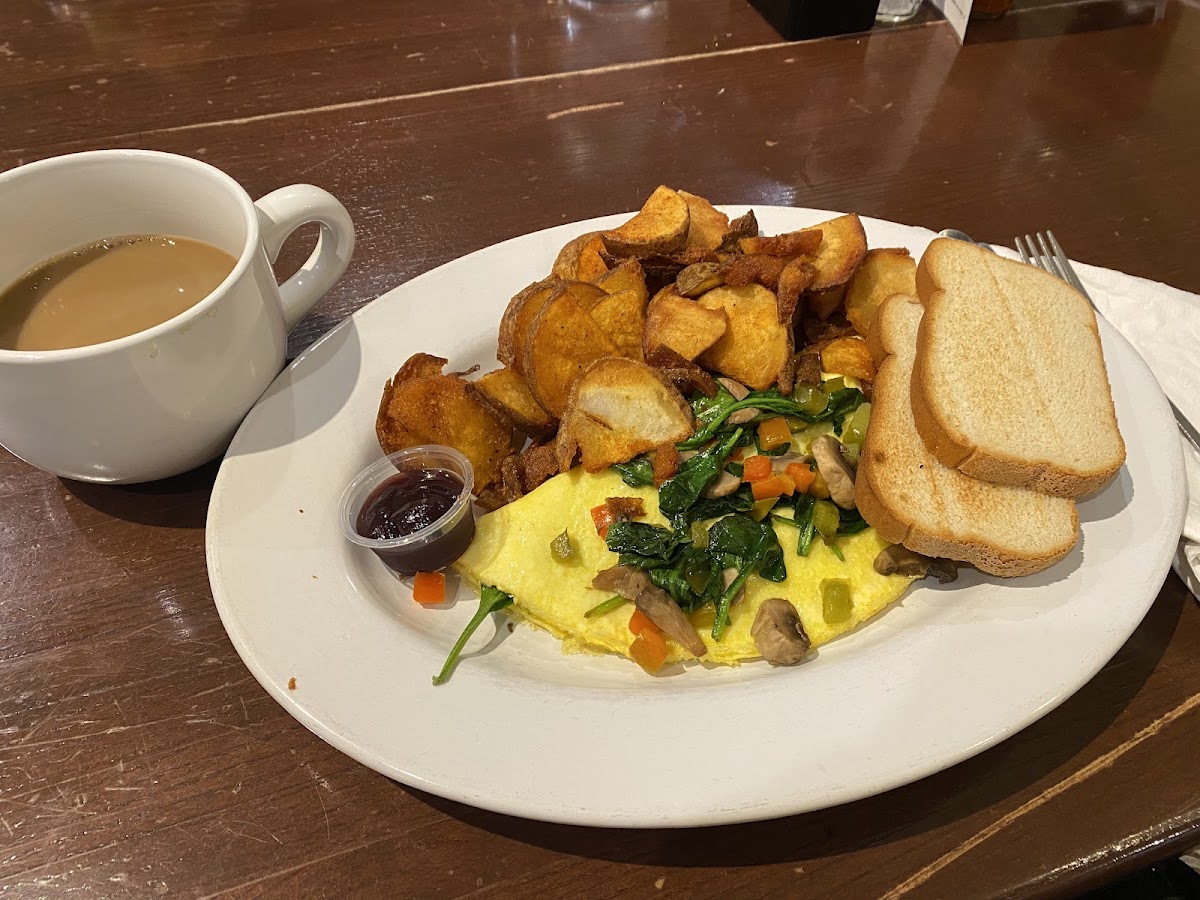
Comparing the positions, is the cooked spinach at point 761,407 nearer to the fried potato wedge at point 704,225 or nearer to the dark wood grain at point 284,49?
the fried potato wedge at point 704,225

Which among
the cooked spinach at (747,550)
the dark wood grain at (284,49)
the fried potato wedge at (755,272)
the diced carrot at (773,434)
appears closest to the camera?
the cooked spinach at (747,550)

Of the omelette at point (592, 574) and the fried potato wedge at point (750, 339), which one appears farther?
the fried potato wedge at point (750, 339)

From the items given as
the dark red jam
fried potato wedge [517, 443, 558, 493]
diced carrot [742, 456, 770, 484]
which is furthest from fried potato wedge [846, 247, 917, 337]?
the dark red jam

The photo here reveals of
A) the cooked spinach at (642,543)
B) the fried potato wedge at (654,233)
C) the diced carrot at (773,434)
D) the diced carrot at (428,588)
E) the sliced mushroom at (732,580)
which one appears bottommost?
the diced carrot at (428,588)

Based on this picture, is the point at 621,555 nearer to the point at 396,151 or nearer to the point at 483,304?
the point at 483,304

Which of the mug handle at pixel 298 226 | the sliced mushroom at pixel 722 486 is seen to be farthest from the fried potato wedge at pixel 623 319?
the mug handle at pixel 298 226

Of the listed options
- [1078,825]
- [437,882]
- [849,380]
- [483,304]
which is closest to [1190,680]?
[1078,825]

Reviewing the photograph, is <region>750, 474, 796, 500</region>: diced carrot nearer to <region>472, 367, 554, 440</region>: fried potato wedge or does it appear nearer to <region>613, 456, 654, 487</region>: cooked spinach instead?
<region>613, 456, 654, 487</region>: cooked spinach

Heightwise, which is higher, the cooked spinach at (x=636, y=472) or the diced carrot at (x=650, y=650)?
the cooked spinach at (x=636, y=472)

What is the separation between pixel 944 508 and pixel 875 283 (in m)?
0.69

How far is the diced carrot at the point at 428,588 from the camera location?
1722 mm

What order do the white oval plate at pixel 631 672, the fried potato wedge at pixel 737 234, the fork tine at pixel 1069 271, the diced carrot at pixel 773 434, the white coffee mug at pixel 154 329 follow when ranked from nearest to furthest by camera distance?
1. the white oval plate at pixel 631 672
2. the white coffee mug at pixel 154 329
3. the diced carrot at pixel 773 434
4. the fried potato wedge at pixel 737 234
5. the fork tine at pixel 1069 271

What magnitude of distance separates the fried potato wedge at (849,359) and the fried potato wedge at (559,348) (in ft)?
Result: 1.83

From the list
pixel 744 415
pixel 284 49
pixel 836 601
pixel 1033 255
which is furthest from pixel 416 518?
pixel 284 49
